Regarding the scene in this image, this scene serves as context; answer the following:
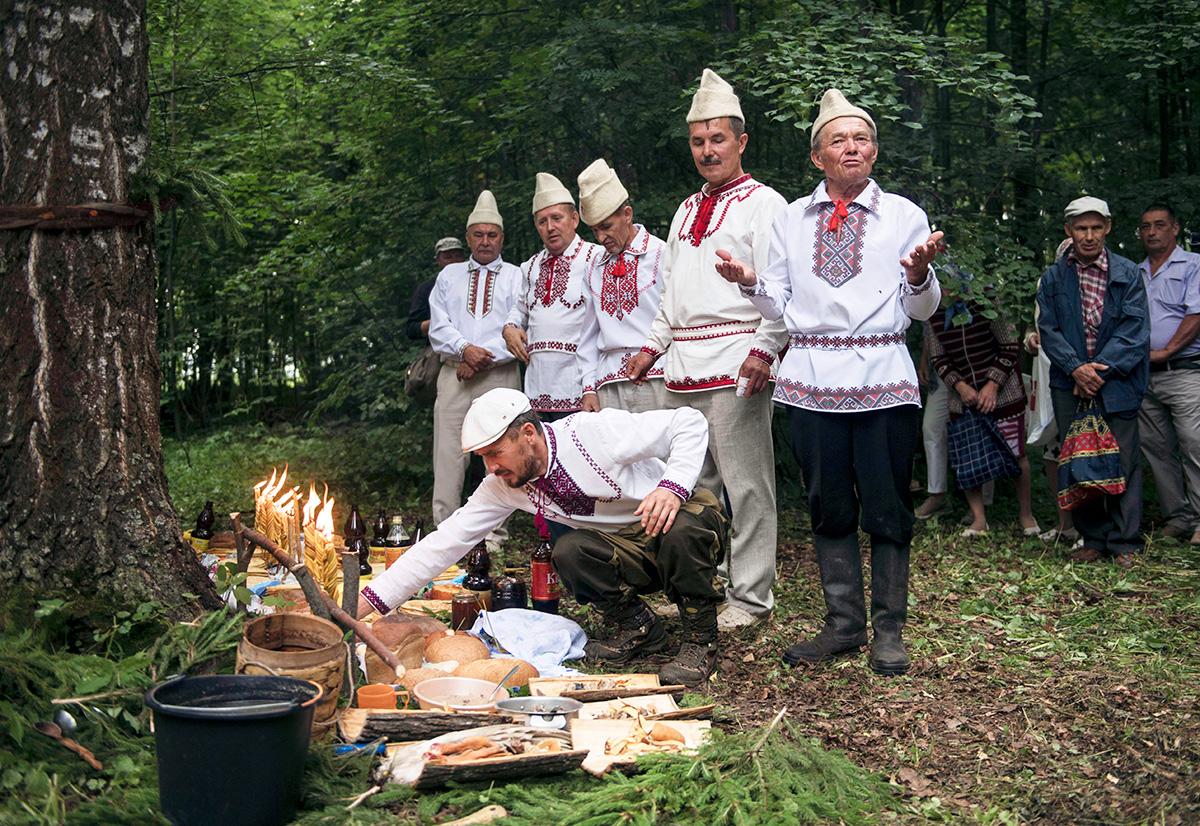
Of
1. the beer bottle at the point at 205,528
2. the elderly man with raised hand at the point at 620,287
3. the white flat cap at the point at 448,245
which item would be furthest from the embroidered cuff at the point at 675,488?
the white flat cap at the point at 448,245

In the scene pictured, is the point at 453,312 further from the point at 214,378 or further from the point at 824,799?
the point at 214,378

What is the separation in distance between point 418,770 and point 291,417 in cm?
1394

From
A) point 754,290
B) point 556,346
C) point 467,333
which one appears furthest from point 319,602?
point 467,333

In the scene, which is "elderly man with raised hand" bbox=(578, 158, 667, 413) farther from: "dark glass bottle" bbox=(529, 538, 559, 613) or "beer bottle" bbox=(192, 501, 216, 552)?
"beer bottle" bbox=(192, 501, 216, 552)

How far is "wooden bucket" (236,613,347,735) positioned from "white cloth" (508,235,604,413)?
10.1ft

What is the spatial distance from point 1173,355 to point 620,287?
3.74m

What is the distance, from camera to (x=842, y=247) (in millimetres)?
4500

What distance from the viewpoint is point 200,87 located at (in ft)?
26.7

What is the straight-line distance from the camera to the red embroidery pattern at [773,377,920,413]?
439 cm

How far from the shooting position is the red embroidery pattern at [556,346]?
6742 mm

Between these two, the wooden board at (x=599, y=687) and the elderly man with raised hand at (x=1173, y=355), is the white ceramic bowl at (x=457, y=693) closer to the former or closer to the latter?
the wooden board at (x=599, y=687)

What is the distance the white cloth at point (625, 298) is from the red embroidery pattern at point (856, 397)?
5.74 ft

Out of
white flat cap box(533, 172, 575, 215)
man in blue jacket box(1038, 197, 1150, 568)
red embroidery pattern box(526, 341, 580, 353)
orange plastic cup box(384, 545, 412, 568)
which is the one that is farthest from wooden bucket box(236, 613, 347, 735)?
man in blue jacket box(1038, 197, 1150, 568)

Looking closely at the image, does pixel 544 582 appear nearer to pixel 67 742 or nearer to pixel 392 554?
pixel 392 554
